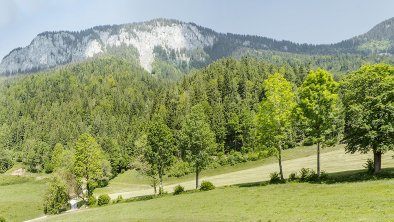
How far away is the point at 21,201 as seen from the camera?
96438mm

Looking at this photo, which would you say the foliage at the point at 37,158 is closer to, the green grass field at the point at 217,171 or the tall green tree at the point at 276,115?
the green grass field at the point at 217,171

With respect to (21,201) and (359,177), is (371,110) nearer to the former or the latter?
(359,177)

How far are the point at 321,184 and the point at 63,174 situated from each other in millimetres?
58708

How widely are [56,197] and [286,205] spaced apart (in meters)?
54.0

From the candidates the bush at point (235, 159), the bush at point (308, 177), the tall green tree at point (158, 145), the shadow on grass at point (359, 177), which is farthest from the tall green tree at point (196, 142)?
the bush at point (235, 159)

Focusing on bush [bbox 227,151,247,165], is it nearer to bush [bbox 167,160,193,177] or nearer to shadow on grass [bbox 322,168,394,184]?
bush [bbox 167,160,193,177]

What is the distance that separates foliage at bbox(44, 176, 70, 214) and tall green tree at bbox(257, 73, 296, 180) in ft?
147

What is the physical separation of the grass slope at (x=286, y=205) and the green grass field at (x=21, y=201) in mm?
35192

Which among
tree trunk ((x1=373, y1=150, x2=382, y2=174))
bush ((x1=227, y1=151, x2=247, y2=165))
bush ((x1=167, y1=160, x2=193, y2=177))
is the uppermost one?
tree trunk ((x1=373, y1=150, x2=382, y2=174))

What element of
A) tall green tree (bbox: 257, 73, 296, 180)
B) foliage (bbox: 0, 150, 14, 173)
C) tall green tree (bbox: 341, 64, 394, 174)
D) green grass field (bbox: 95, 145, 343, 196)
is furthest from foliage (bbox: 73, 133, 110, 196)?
foliage (bbox: 0, 150, 14, 173)

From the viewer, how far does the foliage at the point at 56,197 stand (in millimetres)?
73688

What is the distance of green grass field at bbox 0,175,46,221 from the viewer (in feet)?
254

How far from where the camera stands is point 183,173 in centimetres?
11519

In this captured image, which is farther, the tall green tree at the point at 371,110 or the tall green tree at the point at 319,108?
the tall green tree at the point at 319,108
